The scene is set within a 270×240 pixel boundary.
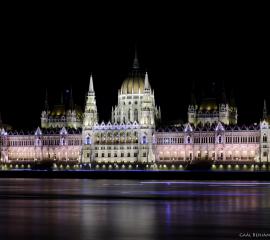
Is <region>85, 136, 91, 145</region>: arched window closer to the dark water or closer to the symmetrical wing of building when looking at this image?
the symmetrical wing of building

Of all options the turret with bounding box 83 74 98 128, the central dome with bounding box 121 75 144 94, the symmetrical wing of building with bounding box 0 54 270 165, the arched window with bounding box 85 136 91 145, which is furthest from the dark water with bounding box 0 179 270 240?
the central dome with bounding box 121 75 144 94

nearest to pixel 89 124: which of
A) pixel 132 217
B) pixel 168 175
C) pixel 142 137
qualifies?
pixel 142 137

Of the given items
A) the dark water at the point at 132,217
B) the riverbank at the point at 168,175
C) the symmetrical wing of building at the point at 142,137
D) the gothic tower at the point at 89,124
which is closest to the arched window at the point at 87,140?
the gothic tower at the point at 89,124

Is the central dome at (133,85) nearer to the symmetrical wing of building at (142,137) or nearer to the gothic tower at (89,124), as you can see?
the symmetrical wing of building at (142,137)

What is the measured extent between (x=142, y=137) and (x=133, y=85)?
16.1 meters

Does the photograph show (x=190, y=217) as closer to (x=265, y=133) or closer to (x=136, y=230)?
(x=136, y=230)

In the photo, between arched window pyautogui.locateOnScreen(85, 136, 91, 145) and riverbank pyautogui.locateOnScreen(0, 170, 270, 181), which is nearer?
riverbank pyautogui.locateOnScreen(0, 170, 270, 181)

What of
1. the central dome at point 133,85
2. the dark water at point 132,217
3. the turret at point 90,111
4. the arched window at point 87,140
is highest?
the central dome at point 133,85

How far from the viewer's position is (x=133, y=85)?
158500 millimetres

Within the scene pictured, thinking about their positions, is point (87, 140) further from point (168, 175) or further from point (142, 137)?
point (168, 175)

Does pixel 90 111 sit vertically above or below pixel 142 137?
above

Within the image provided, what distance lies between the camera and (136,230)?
2878cm

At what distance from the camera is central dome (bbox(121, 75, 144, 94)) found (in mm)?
157750

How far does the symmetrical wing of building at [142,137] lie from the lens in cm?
14238
